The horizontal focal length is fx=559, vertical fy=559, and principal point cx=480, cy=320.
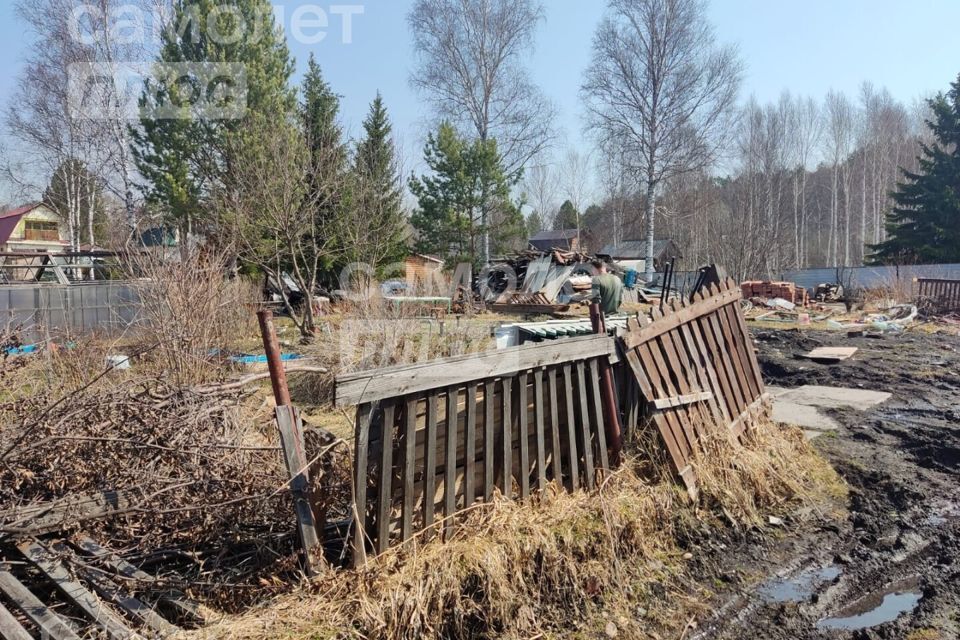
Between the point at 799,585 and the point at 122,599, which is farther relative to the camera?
the point at 799,585

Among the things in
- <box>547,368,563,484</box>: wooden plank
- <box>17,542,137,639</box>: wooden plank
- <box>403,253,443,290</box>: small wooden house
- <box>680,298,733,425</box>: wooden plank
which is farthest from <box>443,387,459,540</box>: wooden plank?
<box>403,253,443,290</box>: small wooden house

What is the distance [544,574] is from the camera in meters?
2.94

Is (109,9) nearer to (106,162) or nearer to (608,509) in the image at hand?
(106,162)

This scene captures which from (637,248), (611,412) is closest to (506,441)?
(611,412)

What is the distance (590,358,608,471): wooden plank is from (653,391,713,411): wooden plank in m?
0.45

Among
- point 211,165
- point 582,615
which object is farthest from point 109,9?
point 582,615

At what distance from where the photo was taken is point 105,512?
8.58 ft

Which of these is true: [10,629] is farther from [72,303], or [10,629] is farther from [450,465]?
[72,303]

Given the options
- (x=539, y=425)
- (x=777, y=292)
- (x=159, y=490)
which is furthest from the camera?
(x=777, y=292)

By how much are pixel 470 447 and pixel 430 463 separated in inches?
10.5

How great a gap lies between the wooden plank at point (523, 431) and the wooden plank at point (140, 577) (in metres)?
1.72

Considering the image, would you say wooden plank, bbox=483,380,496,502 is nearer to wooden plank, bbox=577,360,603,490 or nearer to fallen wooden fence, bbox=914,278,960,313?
wooden plank, bbox=577,360,603,490

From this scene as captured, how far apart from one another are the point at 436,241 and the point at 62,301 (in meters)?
14.3

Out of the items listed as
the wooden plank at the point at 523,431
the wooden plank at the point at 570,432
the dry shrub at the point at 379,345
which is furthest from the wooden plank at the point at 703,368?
the dry shrub at the point at 379,345
